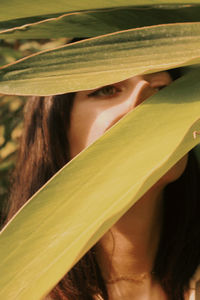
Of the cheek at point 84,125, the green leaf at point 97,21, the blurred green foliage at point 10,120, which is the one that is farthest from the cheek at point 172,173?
the blurred green foliage at point 10,120

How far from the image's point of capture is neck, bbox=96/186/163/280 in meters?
0.64

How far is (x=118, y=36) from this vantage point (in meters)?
0.32

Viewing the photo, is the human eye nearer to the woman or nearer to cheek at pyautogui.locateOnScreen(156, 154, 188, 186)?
the woman

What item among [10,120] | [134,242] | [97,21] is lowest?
[134,242]

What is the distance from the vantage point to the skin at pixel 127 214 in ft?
1.80

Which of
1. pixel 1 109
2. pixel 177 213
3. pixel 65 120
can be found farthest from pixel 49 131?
pixel 1 109

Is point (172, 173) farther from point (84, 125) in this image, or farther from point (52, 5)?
point (52, 5)

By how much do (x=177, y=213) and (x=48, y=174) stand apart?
222 mm

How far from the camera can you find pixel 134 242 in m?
0.66

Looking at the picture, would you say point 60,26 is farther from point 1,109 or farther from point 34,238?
point 1,109

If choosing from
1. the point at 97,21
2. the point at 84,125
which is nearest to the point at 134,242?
the point at 84,125

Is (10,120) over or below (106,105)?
over

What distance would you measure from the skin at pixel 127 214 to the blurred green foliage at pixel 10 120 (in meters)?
0.59

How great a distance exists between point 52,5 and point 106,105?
223 millimetres
